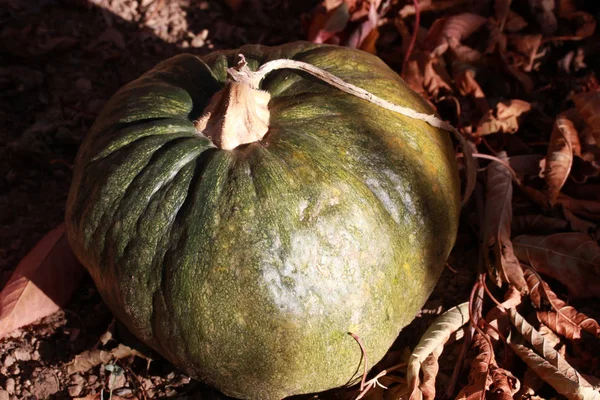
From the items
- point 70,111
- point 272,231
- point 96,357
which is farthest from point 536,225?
point 70,111

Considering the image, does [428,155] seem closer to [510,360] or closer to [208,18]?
[510,360]

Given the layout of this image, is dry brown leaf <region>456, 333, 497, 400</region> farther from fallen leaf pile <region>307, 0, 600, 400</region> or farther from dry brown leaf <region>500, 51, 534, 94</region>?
dry brown leaf <region>500, 51, 534, 94</region>

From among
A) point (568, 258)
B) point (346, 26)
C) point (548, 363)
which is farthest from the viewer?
point (346, 26)

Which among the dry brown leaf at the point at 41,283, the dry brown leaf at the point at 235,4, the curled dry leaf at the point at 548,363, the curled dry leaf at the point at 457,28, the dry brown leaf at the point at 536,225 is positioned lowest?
the curled dry leaf at the point at 548,363

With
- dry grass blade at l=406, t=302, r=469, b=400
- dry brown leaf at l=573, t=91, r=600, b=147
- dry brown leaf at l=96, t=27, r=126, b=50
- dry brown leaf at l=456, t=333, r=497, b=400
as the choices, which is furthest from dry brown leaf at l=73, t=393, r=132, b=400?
dry brown leaf at l=573, t=91, r=600, b=147

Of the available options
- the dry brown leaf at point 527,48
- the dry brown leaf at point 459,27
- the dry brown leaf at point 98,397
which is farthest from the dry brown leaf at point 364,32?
the dry brown leaf at point 98,397

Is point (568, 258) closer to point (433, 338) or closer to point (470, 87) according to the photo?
point (433, 338)

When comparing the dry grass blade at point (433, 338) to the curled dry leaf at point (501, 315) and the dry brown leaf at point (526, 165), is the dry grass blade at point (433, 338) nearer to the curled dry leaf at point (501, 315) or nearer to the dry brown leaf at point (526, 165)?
the curled dry leaf at point (501, 315)

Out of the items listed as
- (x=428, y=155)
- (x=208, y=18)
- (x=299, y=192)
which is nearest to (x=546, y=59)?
(x=428, y=155)
